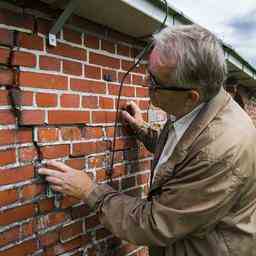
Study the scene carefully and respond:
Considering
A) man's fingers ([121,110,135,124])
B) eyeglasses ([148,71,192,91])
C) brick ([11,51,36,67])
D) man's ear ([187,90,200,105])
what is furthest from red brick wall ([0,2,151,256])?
man's ear ([187,90,200,105])

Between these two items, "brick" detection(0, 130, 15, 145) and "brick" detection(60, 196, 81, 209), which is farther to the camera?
"brick" detection(60, 196, 81, 209)

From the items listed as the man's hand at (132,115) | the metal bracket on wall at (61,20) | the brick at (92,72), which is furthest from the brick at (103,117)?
the metal bracket on wall at (61,20)

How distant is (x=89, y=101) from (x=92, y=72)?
0.18 m

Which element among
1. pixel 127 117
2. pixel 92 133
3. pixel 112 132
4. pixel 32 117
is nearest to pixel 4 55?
pixel 32 117

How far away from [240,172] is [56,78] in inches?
40.6

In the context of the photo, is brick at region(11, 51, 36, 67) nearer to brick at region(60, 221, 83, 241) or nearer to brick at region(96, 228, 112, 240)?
brick at region(60, 221, 83, 241)

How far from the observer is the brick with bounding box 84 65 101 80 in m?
2.28

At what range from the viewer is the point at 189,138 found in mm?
1868

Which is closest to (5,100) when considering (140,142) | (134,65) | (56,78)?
(56,78)

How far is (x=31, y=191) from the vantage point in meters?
1.92

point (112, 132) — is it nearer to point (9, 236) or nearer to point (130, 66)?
point (130, 66)

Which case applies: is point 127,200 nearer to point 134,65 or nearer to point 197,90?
point 197,90

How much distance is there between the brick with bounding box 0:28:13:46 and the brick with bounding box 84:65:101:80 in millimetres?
563

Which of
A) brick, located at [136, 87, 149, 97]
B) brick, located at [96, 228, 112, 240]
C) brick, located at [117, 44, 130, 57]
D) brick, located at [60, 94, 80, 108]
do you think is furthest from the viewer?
brick, located at [136, 87, 149, 97]
